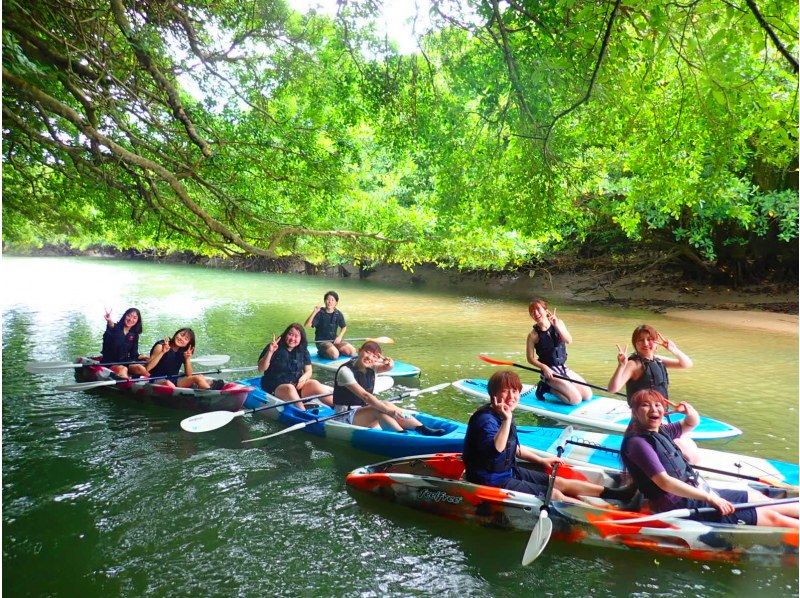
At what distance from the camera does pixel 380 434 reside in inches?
222

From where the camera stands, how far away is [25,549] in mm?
3895

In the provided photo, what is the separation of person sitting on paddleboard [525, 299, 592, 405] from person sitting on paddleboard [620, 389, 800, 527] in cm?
316

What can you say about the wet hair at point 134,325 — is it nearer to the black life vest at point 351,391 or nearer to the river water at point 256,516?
the river water at point 256,516

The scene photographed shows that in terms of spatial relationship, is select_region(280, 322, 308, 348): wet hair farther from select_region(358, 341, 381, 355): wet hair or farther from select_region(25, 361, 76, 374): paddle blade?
select_region(25, 361, 76, 374): paddle blade

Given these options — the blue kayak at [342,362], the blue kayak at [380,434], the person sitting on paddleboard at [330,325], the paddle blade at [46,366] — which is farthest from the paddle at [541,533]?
the paddle blade at [46,366]

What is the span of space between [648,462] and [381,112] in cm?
595

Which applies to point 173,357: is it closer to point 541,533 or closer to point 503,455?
point 503,455

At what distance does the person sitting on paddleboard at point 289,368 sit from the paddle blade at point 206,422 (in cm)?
93

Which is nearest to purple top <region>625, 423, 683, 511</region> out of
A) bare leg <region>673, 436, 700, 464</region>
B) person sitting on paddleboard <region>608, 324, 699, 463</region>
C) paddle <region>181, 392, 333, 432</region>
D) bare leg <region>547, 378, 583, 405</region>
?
bare leg <region>673, 436, 700, 464</region>

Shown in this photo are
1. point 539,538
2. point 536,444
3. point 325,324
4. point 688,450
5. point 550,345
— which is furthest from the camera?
point 325,324

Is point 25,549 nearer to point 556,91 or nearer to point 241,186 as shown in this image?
point 556,91

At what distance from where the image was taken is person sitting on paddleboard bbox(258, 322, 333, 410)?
6.83 m

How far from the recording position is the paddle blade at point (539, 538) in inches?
144

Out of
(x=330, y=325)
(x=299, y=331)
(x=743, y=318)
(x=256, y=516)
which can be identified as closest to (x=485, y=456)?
(x=256, y=516)
